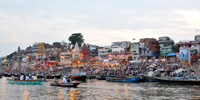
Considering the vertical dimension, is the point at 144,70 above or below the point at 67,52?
below

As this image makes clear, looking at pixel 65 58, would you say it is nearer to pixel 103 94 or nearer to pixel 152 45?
pixel 152 45

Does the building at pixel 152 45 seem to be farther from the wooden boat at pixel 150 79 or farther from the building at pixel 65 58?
the wooden boat at pixel 150 79

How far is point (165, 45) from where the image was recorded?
83875 millimetres

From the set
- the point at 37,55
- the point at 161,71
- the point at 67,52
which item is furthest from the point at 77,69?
the point at 37,55

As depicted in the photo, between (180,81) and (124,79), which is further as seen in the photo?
(124,79)

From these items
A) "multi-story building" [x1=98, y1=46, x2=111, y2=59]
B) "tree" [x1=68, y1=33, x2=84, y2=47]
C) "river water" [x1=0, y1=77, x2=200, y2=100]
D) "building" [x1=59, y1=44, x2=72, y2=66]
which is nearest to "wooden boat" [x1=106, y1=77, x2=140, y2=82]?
"river water" [x1=0, y1=77, x2=200, y2=100]

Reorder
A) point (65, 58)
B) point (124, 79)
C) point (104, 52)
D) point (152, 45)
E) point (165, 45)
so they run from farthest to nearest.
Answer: point (65, 58)
point (104, 52)
point (165, 45)
point (152, 45)
point (124, 79)

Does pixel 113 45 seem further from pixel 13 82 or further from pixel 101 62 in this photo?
pixel 13 82

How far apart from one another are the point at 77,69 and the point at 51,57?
3064 cm

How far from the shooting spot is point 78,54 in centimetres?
9388

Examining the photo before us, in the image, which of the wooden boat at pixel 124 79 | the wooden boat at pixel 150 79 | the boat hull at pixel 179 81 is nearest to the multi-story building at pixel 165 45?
the wooden boat at pixel 150 79

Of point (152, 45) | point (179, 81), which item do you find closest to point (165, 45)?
point (152, 45)

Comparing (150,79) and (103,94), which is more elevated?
(150,79)

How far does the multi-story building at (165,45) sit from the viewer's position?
265 ft
